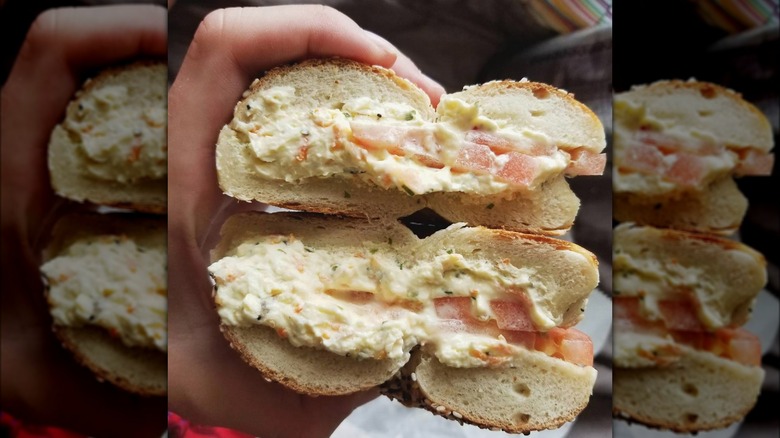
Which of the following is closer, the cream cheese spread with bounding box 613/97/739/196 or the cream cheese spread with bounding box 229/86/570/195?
the cream cheese spread with bounding box 229/86/570/195

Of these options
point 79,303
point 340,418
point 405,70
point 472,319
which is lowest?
point 340,418

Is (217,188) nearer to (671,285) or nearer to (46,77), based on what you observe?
(46,77)

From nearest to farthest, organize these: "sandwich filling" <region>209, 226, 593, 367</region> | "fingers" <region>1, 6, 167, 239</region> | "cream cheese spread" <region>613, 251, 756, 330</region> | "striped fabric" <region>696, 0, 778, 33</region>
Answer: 1. "sandwich filling" <region>209, 226, 593, 367</region>
2. "fingers" <region>1, 6, 167, 239</region>
3. "cream cheese spread" <region>613, 251, 756, 330</region>
4. "striped fabric" <region>696, 0, 778, 33</region>

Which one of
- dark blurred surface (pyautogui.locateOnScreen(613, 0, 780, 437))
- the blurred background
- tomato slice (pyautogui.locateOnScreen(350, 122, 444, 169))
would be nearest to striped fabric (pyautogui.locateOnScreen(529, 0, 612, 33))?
the blurred background

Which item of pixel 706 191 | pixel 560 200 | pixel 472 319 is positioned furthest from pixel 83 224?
pixel 706 191

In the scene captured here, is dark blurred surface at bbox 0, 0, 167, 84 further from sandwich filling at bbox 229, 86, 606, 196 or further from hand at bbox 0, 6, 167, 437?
sandwich filling at bbox 229, 86, 606, 196

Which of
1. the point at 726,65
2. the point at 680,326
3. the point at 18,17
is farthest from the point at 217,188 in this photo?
the point at 726,65

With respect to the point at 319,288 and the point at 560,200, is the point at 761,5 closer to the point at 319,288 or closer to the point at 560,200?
the point at 560,200
